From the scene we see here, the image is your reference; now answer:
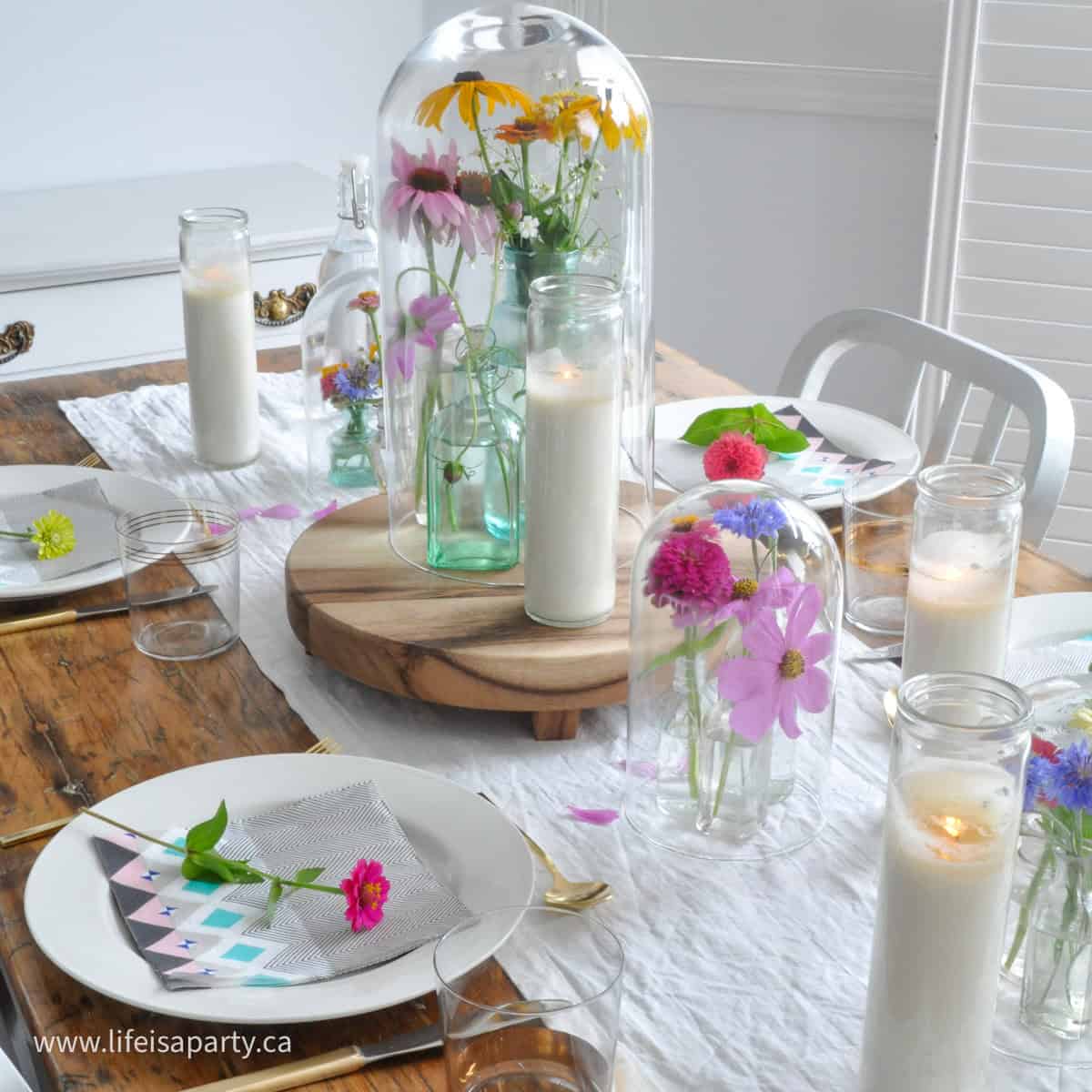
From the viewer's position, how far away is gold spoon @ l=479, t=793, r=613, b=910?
855 millimetres

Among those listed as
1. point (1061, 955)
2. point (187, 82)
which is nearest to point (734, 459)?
point (1061, 955)

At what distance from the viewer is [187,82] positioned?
280 cm

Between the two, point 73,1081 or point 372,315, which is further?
point 372,315

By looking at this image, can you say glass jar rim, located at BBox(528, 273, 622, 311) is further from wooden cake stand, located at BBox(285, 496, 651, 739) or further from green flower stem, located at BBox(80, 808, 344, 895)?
green flower stem, located at BBox(80, 808, 344, 895)

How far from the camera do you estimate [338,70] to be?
9.59 feet

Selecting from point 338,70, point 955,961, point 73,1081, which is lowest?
point 73,1081

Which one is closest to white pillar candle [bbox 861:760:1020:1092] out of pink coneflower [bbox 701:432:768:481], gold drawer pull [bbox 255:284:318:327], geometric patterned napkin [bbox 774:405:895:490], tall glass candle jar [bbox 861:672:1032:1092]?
tall glass candle jar [bbox 861:672:1032:1092]

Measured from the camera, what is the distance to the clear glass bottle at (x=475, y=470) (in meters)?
1.16

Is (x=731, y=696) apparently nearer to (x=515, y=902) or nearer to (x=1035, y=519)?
(x=515, y=902)

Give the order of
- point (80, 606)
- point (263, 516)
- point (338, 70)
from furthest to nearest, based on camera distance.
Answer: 1. point (338, 70)
2. point (263, 516)
3. point (80, 606)

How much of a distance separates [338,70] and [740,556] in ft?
7.59

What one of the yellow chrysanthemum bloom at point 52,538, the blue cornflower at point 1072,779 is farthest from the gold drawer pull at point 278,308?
the blue cornflower at point 1072,779

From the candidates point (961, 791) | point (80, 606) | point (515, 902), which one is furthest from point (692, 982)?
point (80, 606)

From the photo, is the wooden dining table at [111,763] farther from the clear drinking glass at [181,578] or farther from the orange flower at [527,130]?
the orange flower at [527,130]
